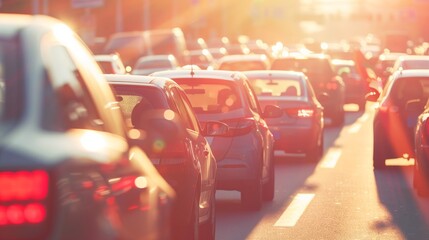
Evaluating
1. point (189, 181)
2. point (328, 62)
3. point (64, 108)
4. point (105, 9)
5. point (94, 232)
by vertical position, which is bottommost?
point (105, 9)

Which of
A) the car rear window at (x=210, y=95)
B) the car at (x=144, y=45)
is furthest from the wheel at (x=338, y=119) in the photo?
the car at (x=144, y=45)

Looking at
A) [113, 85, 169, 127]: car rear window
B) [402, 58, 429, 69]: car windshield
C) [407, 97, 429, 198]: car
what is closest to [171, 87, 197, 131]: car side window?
[113, 85, 169, 127]: car rear window

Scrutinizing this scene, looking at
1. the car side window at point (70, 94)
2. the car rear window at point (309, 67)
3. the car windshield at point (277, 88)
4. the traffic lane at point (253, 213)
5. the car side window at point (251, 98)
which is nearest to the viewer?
the car side window at point (70, 94)

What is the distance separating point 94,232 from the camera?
15.9 feet

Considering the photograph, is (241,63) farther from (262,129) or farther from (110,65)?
(262,129)

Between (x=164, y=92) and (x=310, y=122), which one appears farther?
(x=310, y=122)

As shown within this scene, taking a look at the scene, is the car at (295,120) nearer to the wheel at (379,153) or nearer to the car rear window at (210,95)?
the wheel at (379,153)

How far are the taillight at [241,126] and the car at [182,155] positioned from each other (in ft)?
9.21

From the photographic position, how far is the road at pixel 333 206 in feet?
43.2

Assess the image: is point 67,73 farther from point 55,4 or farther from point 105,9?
point 105,9

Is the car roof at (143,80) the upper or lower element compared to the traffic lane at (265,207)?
upper

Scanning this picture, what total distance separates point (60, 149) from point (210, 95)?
35.8 feet

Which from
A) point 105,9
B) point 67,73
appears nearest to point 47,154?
point 67,73

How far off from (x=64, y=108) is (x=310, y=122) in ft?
57.7
